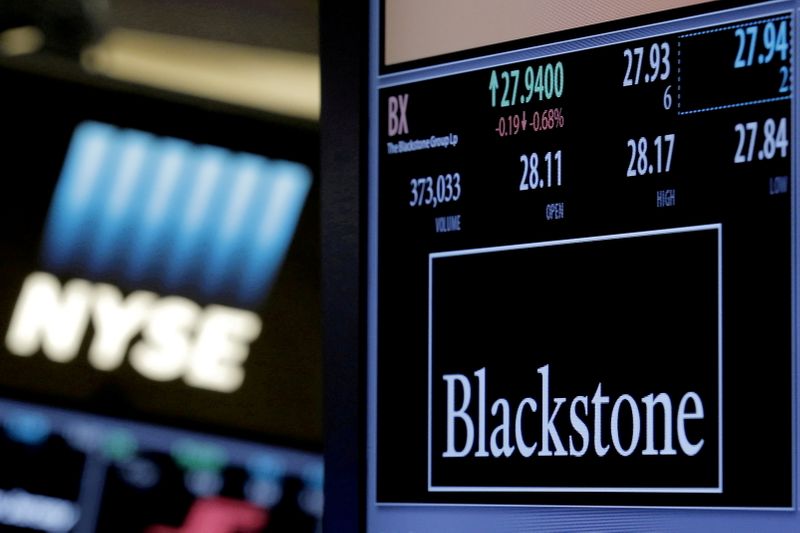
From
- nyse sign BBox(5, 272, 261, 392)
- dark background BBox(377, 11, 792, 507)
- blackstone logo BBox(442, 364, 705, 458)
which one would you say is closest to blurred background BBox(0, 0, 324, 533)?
nyse sign BBox(5, 272, 261, 392)

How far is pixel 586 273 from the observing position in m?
1.48

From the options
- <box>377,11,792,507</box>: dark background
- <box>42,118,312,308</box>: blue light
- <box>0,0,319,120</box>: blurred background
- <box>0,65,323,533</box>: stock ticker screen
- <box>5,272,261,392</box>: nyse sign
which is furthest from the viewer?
<box>42,118,312,308</box>: blue light

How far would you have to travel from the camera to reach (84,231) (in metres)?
5.00

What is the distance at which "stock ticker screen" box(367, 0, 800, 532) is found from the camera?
1341 millimetres

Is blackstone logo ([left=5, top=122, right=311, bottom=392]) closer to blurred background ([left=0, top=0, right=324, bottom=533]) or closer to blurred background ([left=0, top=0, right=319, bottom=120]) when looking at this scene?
blurred background ([left=0, top=0, right=324, bottom=533])

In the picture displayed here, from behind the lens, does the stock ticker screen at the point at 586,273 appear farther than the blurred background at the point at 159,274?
No

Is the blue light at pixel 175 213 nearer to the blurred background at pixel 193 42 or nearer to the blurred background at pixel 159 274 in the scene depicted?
the blurred background at pixel 159 274

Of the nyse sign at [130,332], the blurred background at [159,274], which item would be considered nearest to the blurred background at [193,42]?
the blurred background at [159,274]

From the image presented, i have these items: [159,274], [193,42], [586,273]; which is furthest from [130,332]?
[586,273]

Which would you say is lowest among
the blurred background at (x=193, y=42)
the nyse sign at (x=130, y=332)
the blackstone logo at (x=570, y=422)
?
the blackstone logo at (x=570, y=422)

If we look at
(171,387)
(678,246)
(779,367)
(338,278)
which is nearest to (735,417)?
(779,367)

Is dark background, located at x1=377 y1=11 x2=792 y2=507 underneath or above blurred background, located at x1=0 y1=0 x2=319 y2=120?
underneath

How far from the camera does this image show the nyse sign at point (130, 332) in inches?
193

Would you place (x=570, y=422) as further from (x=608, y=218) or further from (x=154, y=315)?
(x=154, y=315)
